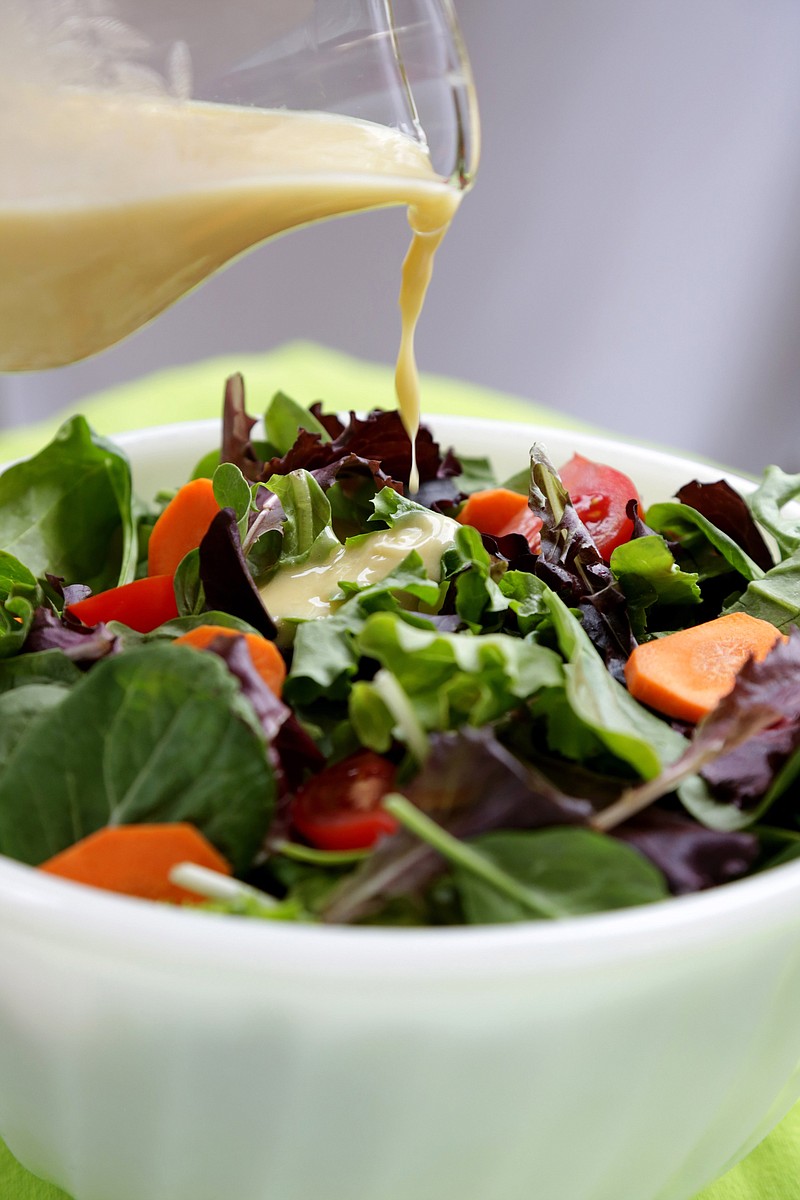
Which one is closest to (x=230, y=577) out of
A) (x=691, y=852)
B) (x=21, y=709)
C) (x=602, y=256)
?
(x=21, y=709)

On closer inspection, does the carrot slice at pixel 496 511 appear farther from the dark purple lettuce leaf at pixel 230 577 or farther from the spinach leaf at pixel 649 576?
the dark purple lettuce leaf at pixel 230 577

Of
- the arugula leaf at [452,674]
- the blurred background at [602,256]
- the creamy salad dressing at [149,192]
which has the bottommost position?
the blurred background at [602,256]

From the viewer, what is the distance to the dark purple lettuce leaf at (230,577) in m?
0.94

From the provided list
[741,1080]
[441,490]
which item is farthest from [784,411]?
[741,1080]

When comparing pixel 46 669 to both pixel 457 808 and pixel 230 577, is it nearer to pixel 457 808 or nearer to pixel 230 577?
pixel 230 577

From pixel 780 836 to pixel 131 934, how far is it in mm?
428

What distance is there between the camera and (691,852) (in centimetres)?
71

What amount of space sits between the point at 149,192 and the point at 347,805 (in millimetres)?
490

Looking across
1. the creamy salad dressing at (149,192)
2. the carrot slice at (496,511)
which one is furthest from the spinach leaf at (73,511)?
the carrot slice at (496,511)

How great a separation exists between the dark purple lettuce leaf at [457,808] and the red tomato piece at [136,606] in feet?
1.44

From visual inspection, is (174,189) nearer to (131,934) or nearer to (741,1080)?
(131,934)

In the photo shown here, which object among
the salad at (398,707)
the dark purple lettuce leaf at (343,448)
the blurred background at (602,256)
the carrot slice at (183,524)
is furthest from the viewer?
the blurred background at (602,256)

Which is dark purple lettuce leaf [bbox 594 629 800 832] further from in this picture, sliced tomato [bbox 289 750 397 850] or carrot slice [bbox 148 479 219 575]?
carrot slice [bbox 148 479 219 575]

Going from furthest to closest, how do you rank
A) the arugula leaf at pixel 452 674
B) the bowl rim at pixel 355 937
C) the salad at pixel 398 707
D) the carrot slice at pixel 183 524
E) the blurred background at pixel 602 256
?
the blurred background at pixel 602 256
the carrot slice at pixel 183 524
the arugula leaf at pixel 452 674
the salad at pixel 398 707
the bowl rim at pixel 355 937
